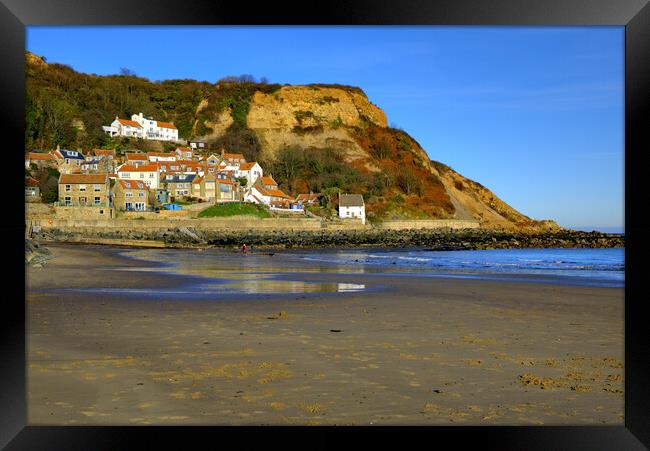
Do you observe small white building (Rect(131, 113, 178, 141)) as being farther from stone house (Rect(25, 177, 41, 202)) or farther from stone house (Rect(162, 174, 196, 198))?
stone house (Rect(25, 177, 41, 202))

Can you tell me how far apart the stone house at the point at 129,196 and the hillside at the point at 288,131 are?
893 inches

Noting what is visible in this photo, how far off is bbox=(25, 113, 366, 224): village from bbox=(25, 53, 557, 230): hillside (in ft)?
20.7

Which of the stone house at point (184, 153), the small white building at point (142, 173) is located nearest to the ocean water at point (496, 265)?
the small white building at point (142, 173)

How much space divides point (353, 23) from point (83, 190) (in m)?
56.5

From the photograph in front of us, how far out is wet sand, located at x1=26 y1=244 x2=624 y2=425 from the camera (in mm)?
4379

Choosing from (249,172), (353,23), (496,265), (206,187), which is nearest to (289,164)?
(249,172)

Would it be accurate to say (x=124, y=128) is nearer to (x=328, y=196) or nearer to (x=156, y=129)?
(x=156, y=129)

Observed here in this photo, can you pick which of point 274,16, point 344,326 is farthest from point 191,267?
point 274,16

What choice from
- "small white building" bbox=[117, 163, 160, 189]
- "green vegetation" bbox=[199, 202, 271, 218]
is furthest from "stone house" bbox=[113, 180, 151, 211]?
"green vegetation" bbox=[199, 202, 271, 218]

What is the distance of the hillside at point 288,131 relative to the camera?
80.1 m

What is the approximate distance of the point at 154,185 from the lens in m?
65.3

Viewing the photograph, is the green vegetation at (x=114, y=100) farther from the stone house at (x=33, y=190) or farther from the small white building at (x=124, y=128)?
the stone house at (x=33, y=190)

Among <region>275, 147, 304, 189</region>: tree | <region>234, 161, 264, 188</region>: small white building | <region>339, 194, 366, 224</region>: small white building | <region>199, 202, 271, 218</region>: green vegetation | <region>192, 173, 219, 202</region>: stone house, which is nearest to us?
<region>199, 202, 271, 218</region>: green vegetation
